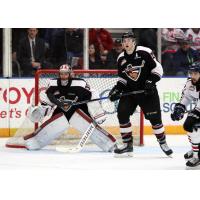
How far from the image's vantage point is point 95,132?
6973 millimetres

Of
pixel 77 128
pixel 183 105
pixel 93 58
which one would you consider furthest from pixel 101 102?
pixel 183 105

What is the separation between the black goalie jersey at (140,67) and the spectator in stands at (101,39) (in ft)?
7.12

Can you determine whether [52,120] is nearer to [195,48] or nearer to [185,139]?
[185,139]

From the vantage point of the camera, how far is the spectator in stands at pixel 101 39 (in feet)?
28.2

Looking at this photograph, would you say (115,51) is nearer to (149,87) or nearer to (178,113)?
(149,87)

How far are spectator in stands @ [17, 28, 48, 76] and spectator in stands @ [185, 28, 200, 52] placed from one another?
5.64 feet

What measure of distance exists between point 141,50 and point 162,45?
96.1 inches

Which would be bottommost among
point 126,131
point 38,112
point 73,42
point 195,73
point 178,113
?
point 126,131

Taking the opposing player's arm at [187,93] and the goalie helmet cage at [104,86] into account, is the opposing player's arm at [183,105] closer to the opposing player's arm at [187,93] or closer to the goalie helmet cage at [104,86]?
the opposing player's arm at [187,93]

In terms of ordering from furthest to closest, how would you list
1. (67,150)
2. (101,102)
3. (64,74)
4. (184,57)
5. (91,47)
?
(184,57)
(91,47)
(101,102)
(67,150)
(64,74)

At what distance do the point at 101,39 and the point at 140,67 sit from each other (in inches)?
91.2

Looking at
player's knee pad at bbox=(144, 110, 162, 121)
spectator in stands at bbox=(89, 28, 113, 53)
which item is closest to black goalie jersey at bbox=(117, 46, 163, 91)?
player's knee pad at bbox=(144, 110, 162, 121)

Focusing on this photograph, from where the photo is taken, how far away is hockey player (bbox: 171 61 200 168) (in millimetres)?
5602

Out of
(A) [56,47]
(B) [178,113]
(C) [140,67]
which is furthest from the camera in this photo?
(A) [56,47]
